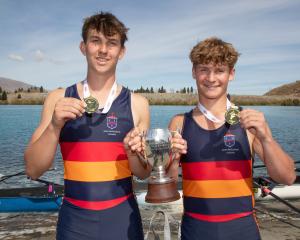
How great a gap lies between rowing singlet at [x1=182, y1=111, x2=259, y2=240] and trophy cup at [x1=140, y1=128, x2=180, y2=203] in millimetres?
265

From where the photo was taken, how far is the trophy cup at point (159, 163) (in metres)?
3.42

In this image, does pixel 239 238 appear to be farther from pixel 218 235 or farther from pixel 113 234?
pixel 113 234

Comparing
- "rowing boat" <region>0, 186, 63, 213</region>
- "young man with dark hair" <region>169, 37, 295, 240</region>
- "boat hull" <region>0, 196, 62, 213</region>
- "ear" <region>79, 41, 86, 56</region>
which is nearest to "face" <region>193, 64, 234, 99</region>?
"young man with dark hair" <region>169, 37, 295, 240</region>

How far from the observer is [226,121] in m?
3.59

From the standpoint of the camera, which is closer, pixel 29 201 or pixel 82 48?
pixel 82 48

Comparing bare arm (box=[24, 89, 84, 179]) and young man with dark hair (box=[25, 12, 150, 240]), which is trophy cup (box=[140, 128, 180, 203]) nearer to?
young man with dark hair (box=[25, 12, 150, 240])

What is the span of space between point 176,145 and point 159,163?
0.39m

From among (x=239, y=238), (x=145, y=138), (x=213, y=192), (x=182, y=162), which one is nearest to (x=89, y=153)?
(x=145, y=138)

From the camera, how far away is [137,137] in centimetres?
324

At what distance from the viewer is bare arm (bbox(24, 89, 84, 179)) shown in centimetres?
311

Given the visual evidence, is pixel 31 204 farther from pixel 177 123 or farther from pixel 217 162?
pixel 217 162

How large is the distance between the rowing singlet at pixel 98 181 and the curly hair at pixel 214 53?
3.18 ft

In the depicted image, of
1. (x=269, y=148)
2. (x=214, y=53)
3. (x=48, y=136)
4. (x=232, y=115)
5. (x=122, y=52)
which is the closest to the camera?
(x=269, y=148)

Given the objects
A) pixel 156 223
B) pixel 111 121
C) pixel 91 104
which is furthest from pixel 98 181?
pixel 156 223
